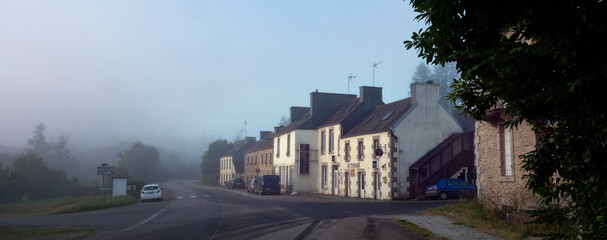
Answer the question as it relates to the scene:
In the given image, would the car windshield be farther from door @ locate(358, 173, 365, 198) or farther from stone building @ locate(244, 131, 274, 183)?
stone building @ locate(244, 131, 274, 183)

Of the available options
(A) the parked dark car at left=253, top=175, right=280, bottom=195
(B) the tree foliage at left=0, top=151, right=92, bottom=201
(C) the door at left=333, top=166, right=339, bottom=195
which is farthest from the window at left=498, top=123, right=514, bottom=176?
(B) the tree foliage at left=0, top=151, right=92, bottom=201

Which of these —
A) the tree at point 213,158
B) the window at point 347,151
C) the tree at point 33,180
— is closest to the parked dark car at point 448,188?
the window at point 347,151

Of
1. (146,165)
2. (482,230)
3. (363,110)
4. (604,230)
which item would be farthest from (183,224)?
(146,165)

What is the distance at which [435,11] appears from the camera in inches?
182

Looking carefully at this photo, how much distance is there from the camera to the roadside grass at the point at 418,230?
473 inches

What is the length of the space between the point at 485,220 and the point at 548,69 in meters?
11.2

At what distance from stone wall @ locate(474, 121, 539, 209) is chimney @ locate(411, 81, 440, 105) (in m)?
16.3

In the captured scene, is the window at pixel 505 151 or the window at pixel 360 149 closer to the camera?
the window at pixel 505 151

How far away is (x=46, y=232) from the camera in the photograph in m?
13.7

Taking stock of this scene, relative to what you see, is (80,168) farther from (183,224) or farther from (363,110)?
(183,224)

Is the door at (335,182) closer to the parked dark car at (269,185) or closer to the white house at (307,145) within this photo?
the white house at (307,145)

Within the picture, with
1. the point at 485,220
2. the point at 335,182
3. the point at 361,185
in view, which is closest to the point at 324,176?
the point at 335,182

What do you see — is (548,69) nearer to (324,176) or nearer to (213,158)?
(324,176)

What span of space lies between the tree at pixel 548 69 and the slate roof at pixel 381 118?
2694cm
